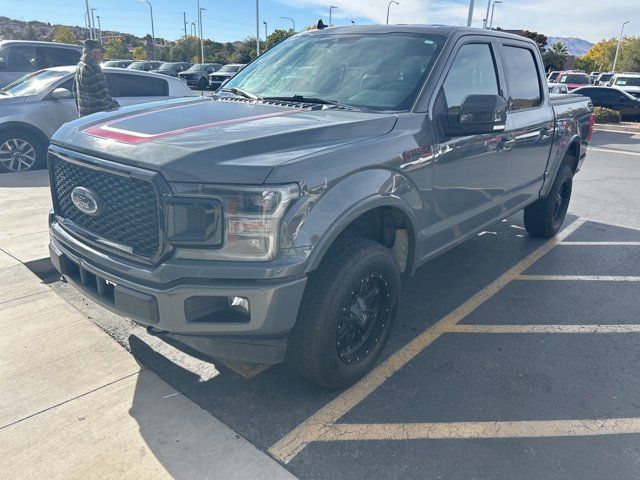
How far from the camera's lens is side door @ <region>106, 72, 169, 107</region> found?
8672 millimetres

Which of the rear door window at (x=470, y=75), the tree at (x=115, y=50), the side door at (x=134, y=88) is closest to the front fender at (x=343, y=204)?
the rear door window at (x=470, y=75)

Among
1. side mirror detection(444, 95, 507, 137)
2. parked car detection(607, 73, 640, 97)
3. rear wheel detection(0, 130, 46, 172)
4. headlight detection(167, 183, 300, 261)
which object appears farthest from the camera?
parked car detection(607, 73, 640, 97)

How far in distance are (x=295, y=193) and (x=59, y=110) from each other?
7516 mm

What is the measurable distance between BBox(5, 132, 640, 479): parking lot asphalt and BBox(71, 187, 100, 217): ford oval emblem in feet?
3.54

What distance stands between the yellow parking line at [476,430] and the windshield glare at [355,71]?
1.86 metres

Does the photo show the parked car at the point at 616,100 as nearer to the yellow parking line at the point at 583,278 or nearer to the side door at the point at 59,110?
the yellow parking line at the point at 583,278

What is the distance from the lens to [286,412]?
280cm

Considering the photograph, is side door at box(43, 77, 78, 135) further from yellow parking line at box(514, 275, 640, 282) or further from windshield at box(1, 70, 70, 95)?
yellow parking line at box(514, 275, 640, 282)

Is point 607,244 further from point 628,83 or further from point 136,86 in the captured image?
point 628,83

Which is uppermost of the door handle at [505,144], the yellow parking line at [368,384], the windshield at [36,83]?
the windshield at [36,83]

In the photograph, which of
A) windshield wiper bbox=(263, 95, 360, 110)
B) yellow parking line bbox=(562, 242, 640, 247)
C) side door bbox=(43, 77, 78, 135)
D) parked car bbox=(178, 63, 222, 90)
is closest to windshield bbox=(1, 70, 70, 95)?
side door bbox=(43, 77, 78, 135)

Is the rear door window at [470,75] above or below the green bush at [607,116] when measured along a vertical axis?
above

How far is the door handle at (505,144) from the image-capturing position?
156 inches

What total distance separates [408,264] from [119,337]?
199 cm
